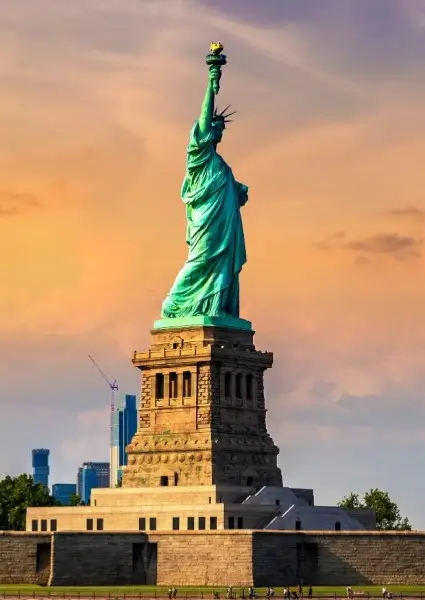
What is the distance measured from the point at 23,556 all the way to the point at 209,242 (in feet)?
94.7

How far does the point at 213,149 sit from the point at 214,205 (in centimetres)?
424

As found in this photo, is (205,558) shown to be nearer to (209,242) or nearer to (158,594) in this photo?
(158,594)

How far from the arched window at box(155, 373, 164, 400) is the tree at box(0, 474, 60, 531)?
56.1ft

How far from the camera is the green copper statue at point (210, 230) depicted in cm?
14312

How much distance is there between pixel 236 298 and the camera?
145 metres

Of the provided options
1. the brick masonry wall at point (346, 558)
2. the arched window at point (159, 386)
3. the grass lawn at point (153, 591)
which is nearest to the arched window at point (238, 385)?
the arched window at point (159, 386)

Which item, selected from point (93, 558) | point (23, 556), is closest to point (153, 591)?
point (93, 558)

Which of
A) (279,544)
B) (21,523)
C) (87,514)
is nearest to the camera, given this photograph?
(279,544)

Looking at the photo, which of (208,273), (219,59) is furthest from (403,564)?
(219,59)

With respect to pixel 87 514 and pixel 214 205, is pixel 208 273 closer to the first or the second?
pixel 214 205

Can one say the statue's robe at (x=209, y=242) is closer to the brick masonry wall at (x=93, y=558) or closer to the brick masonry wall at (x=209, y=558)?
the brick masonry wall at (x=209, y=558)

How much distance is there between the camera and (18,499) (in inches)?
6127

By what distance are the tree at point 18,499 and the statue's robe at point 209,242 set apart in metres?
21.2

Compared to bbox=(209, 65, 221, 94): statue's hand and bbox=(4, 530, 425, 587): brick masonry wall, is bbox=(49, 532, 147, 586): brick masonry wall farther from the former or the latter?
bbox=(209, 65, 221, 94): statue's hand
